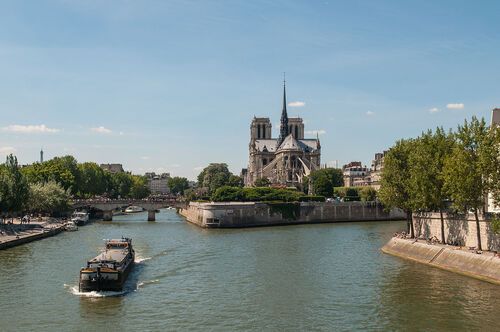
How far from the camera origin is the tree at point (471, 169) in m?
39.4

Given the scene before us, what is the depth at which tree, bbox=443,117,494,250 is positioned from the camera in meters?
39.4

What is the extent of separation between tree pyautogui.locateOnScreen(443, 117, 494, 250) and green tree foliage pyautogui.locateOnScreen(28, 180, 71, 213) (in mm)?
62830

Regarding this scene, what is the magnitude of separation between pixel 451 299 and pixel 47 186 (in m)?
74.6

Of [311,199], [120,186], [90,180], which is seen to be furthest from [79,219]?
[120,186]

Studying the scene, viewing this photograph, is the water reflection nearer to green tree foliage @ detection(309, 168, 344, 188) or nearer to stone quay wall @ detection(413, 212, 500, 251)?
stone quay wall @ detection(413, 212, 500, 251)

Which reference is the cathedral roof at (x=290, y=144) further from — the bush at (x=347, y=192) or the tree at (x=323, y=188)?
the bush at (x=347, y=192)

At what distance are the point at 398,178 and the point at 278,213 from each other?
37394mm

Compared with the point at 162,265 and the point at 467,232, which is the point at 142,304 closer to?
the point at 162,265

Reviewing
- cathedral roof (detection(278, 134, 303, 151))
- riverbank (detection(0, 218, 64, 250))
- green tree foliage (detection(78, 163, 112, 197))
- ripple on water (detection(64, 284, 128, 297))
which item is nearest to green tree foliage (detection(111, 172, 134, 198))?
green tree foliage (detection(78, 163, 112, 197))

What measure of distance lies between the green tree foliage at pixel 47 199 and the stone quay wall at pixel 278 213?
23275 millimetres

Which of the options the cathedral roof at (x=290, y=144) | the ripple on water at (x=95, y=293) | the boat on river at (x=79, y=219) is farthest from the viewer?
the cathedral roof at (x=290, y=144)

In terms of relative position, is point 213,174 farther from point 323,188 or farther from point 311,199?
point 311,199

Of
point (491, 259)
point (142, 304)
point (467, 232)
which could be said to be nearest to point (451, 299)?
point (491, 259)

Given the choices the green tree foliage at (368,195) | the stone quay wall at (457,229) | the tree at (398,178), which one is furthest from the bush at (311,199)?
the stone quay wall at (457,229)
